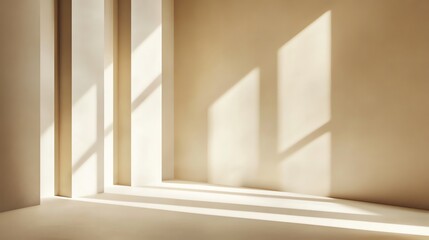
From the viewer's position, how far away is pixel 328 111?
5504mm

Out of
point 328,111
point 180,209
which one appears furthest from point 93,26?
point 328,111

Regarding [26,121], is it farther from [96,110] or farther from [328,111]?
[328,111]

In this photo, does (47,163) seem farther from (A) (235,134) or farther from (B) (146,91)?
(A) (235,134)

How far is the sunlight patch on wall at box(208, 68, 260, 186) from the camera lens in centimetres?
629

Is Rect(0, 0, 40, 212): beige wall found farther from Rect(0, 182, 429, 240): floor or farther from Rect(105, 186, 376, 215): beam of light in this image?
Rect(105, 186, 376, 215): beam of light

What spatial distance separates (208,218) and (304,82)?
7.98 ft

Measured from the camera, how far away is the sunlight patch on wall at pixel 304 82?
556 cm

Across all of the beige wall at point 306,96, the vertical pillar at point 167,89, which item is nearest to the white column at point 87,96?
the vertical pillar at point 167,89

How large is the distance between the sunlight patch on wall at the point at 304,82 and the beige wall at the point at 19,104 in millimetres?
3137

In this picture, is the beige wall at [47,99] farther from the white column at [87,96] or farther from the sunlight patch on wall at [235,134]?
the sunlight patch on wall at [235,134]

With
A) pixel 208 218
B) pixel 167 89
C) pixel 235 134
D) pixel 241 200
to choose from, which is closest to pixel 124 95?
pixel 167 89

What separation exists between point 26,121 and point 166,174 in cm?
278

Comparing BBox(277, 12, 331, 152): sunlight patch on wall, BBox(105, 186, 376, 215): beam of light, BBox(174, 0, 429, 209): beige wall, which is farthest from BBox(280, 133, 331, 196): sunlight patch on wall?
BBox(105, 186, 376, 215): beam of light

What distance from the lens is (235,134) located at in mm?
6496
